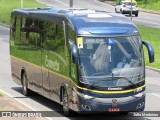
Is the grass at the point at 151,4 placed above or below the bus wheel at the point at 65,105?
below

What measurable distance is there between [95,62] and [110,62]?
0.39 metres

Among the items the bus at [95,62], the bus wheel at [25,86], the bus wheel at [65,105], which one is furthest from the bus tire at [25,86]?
the bus wheel at [65,105]

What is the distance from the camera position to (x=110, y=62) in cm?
1520

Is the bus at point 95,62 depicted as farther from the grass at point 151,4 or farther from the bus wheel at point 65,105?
the grass at point 151,4

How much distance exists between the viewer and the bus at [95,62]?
48.8 ft

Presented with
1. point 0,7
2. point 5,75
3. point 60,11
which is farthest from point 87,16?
point 0,7

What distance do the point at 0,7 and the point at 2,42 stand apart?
106ft

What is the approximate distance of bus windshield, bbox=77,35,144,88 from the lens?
15.0 metres

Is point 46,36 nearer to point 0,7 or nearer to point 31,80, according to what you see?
point 31,80

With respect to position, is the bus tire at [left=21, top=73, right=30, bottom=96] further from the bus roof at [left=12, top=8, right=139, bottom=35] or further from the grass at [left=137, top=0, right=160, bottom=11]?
the grass at [left=137, top=0, right=160, bottom=11]

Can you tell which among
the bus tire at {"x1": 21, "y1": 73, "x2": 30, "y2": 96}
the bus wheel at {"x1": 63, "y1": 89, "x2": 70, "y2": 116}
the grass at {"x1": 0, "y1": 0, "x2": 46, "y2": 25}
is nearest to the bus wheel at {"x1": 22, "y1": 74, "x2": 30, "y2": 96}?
the bus tire at {"x1": 21, "y1": 73, "x2": 30, "y2": 96}

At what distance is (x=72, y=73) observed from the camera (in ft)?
51.0

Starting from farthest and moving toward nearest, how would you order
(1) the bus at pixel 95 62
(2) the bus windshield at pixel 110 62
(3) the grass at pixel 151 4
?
(3) the grass at pixel 151 4
(2) the bus windshield at pixel 110 62
(1) the bus at pixel 95 62

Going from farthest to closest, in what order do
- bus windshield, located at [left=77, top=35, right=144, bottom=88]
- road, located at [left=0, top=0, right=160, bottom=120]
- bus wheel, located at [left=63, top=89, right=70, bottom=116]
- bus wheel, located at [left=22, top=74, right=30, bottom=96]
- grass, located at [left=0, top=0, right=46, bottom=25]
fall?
grass, located at [left=0, top=0, right=46, bottom=25]
bus wheel, located at [left=22, top=74, right=30, bottom=96]
road, located at [left=0, top=0, right=160, bottom=120]
bus wheel, located at [left=63, top=89, right=70, bottom=116]
bus windshield, located at [left=77, top=35, right=144, bottom=88]
